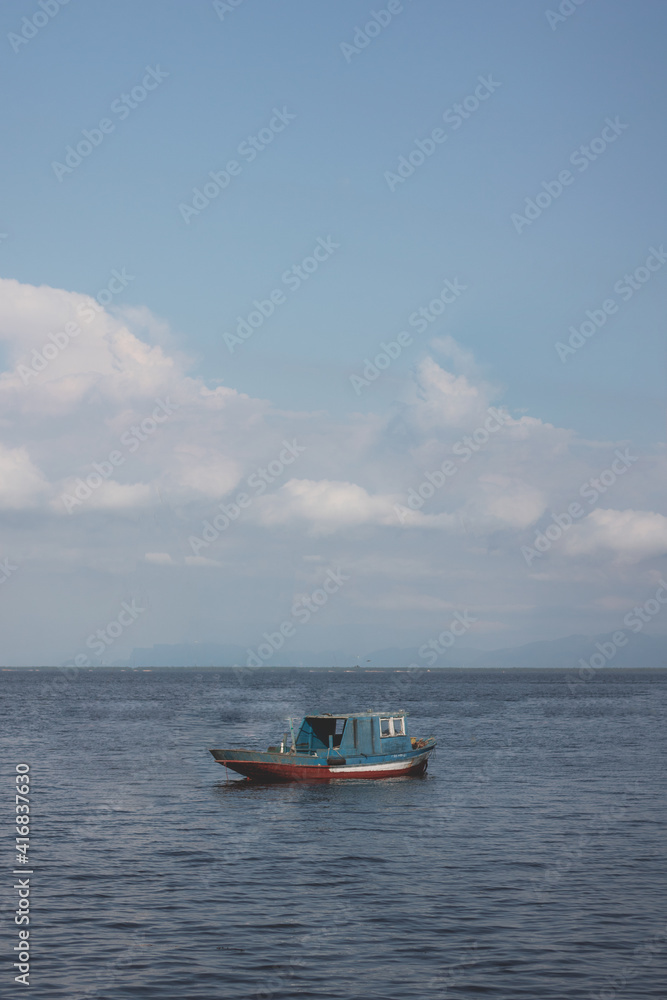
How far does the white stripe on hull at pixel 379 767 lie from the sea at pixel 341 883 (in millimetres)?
882

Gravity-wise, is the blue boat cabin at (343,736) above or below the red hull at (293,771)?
above

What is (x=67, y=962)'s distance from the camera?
22.5 m

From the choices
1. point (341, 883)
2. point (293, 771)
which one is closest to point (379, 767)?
point (293, 771)

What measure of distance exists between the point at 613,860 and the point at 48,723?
3041 inches

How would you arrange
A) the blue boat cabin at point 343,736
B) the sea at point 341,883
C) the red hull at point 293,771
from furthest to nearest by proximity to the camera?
the blue boat cabin at point 343,736 → the red hull at point 293,771 → the sea at point 341,883

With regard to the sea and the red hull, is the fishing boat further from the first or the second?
the sea

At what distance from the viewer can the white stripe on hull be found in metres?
52.4

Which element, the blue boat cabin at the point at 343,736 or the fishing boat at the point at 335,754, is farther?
the blue boat cabin at the point at 343,736

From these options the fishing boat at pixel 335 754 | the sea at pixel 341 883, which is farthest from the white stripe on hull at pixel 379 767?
the sea at pixel 341 883

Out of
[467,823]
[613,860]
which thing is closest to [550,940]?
[613,860]

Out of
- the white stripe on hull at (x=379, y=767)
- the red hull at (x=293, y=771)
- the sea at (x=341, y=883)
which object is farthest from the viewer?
the white stripe on hull at (x=379, y=767)

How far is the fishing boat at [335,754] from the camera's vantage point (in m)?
51.7

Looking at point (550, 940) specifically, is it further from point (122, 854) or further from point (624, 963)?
point (122, 854)

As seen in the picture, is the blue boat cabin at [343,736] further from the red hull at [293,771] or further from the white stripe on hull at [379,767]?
the red hull at [293,771]
